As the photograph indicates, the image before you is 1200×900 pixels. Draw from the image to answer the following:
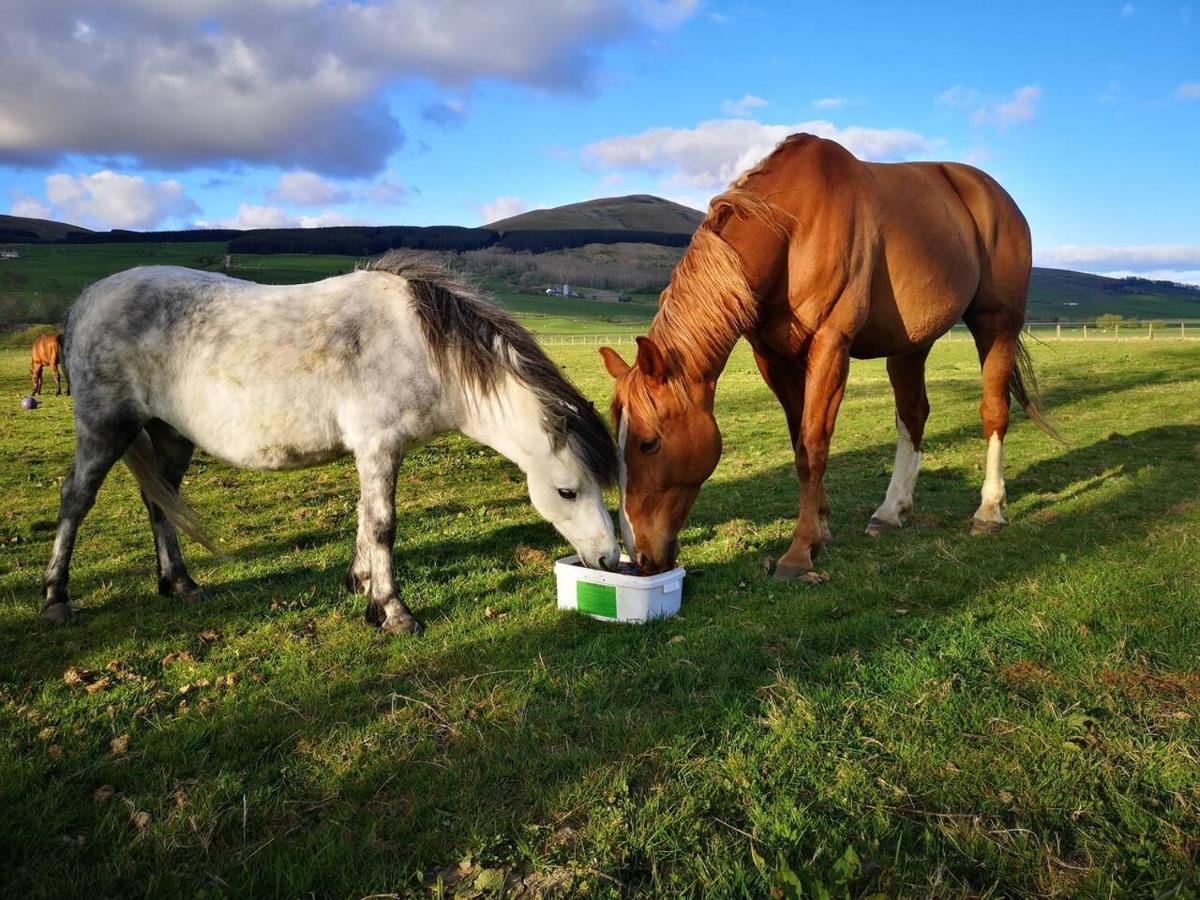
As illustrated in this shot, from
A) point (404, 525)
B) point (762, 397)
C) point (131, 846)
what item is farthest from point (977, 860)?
point (762, 397)

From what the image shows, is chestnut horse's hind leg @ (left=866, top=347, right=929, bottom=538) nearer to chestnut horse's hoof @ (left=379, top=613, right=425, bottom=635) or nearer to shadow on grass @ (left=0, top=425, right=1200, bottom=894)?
shadow on grass @ (left=0, top=425, right=1200, bottom=894)

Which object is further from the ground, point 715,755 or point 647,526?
point 647,526

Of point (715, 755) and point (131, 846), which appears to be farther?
point (715, 755)

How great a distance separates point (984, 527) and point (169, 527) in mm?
6841

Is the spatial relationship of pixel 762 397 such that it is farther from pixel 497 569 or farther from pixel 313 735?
pixel 313 735

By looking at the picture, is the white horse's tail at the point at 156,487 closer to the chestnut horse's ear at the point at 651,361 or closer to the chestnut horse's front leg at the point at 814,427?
the chestnut horse's ear at the point at 651,361

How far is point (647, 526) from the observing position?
193 inches

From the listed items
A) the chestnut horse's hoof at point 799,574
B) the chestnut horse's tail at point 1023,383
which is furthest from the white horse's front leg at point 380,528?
the chestnut horse's tail at point 1023,383

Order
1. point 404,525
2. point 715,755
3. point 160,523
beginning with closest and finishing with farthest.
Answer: point 715,755, point 160,523, point 404,525

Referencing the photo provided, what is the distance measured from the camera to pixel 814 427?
555 centimetres

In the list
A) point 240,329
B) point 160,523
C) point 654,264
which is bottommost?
point 160,523

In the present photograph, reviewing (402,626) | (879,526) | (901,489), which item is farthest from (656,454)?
(901,489)

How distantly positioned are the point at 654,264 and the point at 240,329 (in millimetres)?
164352

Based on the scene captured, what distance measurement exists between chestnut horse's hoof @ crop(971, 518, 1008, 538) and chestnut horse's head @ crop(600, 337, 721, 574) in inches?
126
